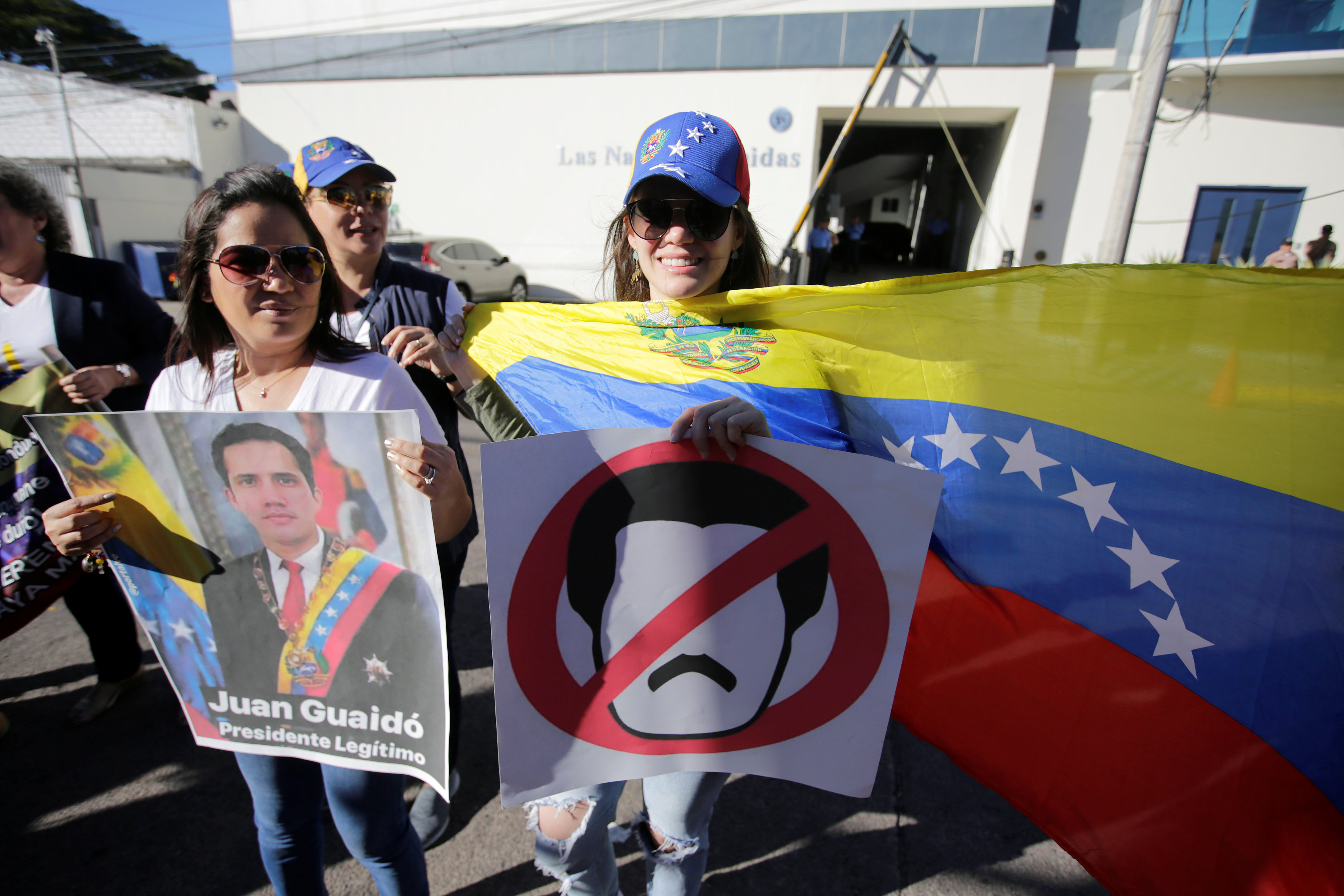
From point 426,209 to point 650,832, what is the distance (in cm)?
1794

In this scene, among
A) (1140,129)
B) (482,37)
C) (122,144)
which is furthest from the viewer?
(122,144)

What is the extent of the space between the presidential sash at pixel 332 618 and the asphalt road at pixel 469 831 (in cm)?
99

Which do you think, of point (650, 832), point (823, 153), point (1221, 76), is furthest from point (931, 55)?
point (650, 832)

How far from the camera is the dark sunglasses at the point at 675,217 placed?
1.53 metres

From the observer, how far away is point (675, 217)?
61.1 inches

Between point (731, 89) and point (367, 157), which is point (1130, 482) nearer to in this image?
point (367, 157)

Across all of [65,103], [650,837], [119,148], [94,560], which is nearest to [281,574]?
[94,560]

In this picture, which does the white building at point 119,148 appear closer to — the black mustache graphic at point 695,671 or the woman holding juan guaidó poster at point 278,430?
the woman holding juan guaidó poster at point 278,430

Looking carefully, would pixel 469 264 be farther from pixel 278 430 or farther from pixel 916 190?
pixel 916 190

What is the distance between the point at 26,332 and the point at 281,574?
1671mm

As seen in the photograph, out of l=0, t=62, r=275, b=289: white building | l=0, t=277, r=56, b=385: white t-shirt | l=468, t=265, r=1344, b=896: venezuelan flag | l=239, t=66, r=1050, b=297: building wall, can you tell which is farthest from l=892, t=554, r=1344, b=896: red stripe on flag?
l=0, t=62, r=275, b=289: white building

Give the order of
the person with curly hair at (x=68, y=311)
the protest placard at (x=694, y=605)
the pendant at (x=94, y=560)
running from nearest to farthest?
1. the protest placard at (x=694, y=605)
2. the pendant at (x=94, y=560)
3. the person with curly hair at (x=68, y=311)

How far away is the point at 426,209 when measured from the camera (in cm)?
1691

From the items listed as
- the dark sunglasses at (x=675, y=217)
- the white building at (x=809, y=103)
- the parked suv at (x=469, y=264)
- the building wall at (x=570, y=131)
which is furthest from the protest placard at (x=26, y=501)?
the white building at (x=809, y=103)
